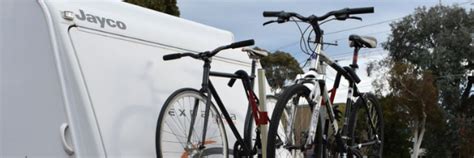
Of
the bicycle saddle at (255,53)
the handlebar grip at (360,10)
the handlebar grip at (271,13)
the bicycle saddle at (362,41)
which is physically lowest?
the bicycle saddle at (255,53)

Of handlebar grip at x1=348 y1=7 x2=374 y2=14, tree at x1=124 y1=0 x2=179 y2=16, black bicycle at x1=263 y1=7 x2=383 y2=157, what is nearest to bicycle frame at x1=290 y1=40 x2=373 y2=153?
black bicycle at x1=263 y1=7 x2=383 y2=157

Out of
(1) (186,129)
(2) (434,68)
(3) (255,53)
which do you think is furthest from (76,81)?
(2) (434,68)

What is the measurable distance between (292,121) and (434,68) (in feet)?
99.0

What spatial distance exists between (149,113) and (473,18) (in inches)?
1244

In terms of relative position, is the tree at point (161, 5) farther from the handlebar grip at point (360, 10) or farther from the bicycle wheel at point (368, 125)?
the handlebar grip at point (360, 10)

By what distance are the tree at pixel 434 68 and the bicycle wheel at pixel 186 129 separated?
27.5m

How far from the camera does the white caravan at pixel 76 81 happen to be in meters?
3.00

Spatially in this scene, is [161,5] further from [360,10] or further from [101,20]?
[101,20]

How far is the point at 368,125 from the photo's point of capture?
5.02 metres

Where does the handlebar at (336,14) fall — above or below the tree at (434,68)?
below

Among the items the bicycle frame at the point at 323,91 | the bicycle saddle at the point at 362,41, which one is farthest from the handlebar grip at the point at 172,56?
the bicycle saddle at the point at 362,41

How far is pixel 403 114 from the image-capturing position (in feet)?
103

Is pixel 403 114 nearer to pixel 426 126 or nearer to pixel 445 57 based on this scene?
pixel 426 126

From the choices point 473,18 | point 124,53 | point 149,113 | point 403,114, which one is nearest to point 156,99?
point 149,113
